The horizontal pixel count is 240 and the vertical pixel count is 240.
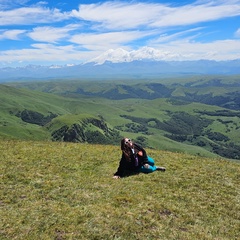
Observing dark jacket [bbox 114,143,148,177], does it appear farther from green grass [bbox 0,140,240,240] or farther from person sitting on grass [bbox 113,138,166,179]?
green grass [bbox 0,140,240,240]

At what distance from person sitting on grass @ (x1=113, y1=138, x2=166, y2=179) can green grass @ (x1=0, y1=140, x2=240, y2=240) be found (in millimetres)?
862

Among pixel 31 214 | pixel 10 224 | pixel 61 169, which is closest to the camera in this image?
pixel 10 224

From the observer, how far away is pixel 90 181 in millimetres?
21125

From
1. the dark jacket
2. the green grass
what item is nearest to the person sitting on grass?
the dark jacket

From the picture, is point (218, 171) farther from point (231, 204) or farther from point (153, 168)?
point (231, 204)

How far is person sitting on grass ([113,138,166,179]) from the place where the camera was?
73.2ft

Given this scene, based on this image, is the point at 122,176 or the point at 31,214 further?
the point at 122,176

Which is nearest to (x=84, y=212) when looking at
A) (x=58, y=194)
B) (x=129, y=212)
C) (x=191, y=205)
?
(x=129, y=212)

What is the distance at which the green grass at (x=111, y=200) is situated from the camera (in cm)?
1329

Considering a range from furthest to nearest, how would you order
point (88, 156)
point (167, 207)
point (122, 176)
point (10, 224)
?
point (88, 156) < point (122, 176) < point (167, 207) < point (10, 224)

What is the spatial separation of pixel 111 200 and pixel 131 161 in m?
5.92

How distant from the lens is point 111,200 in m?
17.1

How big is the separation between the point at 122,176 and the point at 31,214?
9380 mm

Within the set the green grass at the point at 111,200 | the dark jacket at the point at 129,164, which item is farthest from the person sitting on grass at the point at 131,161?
the green grass at the point at 111,200
